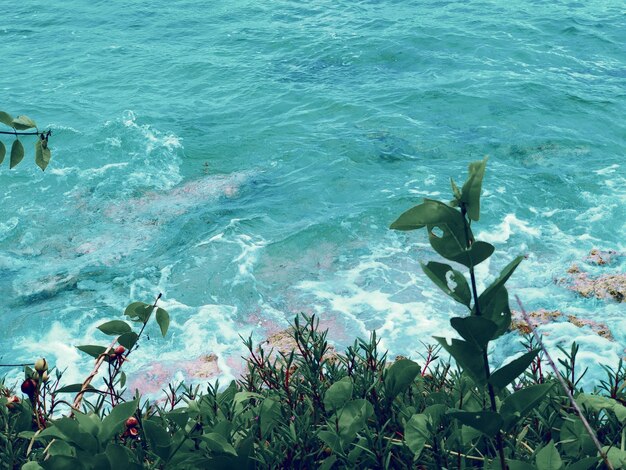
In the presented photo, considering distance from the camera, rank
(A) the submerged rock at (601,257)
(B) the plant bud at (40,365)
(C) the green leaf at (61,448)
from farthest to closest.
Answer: (A) the submerged rock at (601,257), (B) the plant bud at (40,365), (C) the green leaf at (61,448)

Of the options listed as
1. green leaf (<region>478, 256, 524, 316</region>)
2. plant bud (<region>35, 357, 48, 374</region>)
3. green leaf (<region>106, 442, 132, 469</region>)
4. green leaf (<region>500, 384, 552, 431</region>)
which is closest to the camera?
green leaf (<region>478, 256, 524, 316</region>)

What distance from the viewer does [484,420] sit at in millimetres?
1441

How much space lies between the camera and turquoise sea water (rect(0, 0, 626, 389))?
841 cm

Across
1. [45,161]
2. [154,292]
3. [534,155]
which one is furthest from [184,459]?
[534,155]

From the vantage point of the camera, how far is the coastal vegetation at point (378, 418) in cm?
141

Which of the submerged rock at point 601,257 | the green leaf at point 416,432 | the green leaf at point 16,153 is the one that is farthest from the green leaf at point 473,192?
the submerged rock at point 601,257

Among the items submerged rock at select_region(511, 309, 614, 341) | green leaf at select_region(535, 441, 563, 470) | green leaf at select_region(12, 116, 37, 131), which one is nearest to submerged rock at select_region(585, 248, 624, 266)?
submerged rock at select_region(511, 309, 614, 341)

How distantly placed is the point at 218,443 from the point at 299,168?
1007 centimetres

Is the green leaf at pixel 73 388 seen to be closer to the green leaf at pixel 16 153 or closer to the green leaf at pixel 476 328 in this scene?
the green leaf at pixel 16 153

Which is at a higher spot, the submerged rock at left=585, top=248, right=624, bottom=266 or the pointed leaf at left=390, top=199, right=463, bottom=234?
the pointed leaf at left=390, top=199, right=463, bottom=234

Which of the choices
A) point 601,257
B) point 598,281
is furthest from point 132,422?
point 601,257

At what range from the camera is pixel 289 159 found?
11930 mm

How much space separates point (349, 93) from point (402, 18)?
5.14 m

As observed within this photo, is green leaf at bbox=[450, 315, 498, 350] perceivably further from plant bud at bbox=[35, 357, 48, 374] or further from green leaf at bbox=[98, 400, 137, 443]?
plant bud at bbox=[35, 357, 48, 374]
